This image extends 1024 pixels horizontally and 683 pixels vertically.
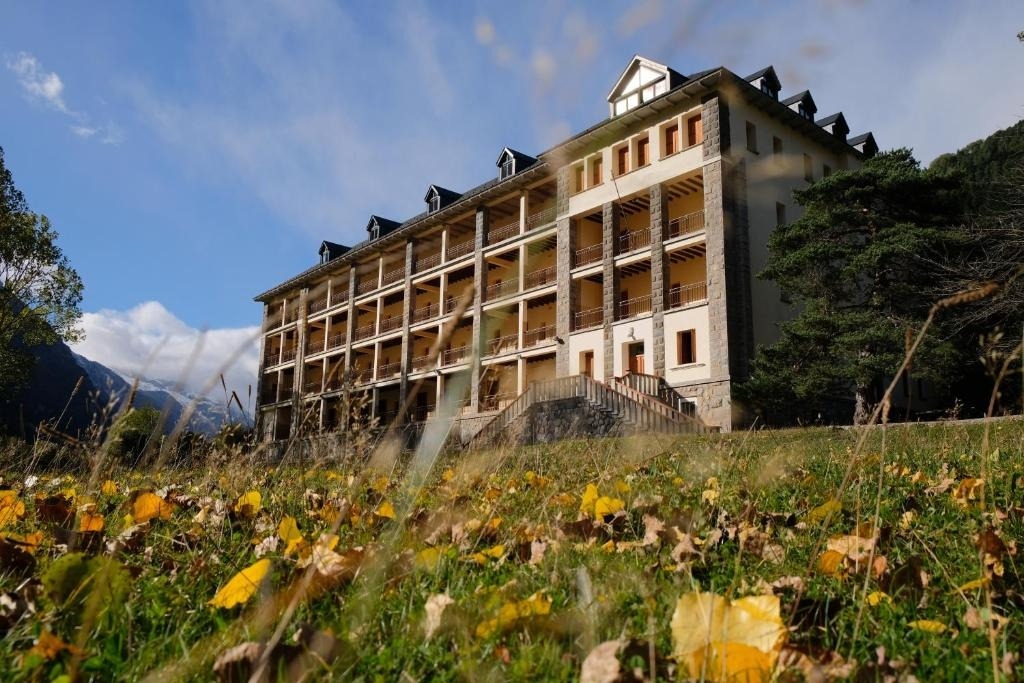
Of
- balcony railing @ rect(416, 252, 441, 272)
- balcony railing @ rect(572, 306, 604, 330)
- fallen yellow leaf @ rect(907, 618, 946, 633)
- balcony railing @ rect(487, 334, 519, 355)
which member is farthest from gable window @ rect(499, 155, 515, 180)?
fallen yellow leaf @ rect(907, 618, 946, 633)

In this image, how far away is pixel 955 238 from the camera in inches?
762

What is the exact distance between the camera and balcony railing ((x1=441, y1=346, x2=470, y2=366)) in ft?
113

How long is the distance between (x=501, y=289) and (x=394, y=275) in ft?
32.3

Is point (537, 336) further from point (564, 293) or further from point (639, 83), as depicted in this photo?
point (639, 83)

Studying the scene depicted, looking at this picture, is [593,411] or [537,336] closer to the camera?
[593,411]

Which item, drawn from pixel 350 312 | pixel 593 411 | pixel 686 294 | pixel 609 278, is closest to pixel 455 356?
pixel 350 312

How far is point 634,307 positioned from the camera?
27375 millimetres

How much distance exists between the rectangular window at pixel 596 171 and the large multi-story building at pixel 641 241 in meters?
0.06

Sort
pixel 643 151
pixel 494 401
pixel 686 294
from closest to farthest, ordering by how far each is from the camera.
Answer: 1. pixel 686 294
2. pixel 643 151
3. pixel 494 401

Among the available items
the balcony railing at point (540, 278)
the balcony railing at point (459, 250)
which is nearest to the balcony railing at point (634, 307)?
the balcony railing at point (540, 278)

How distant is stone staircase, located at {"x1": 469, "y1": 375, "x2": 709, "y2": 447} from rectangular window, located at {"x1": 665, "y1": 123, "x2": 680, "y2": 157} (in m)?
8.61

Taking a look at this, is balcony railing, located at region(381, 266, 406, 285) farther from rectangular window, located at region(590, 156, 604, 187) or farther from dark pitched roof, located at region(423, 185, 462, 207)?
rectangular window, located at region(590, 156, 604, 187)

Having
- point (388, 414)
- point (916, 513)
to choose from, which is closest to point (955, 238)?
point (916, 513)

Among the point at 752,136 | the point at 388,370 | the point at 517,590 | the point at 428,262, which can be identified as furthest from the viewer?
the point at 388,370
